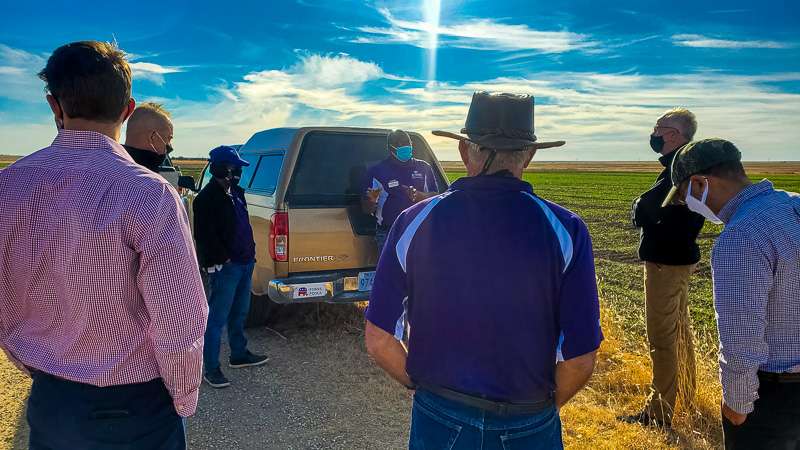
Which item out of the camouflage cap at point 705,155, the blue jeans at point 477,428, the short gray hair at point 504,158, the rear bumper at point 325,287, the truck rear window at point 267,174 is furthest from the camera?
the truck rear window at point 267,174

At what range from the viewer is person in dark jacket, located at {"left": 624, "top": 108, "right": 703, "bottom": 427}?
386 cm

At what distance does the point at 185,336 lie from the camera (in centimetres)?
187

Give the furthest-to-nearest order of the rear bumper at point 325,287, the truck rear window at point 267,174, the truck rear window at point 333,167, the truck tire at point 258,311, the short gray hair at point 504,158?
the truck tire at point 258,311 → the truck rear window at point 267,174 → the truck rear window at point 333,167 → the rear bumper at point 325,287 → the short gray hair at point 504,158

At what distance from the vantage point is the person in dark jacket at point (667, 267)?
3.86 m

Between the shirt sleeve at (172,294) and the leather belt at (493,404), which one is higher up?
the shirt sleeve at (172,294)

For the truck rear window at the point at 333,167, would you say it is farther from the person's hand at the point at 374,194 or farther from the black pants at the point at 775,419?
the black pants at the point at 775,419

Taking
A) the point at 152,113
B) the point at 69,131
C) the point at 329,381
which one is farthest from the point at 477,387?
the point at 329,381

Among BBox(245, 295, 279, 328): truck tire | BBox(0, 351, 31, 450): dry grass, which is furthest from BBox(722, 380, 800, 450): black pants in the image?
BBox(245, 295, 279, 328): truck tire

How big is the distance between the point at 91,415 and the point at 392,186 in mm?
4005

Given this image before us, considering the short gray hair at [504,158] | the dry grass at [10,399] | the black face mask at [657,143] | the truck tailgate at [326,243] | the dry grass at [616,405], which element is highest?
the black face mask at [657,143]

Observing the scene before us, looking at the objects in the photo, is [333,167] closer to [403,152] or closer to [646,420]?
[403,152]

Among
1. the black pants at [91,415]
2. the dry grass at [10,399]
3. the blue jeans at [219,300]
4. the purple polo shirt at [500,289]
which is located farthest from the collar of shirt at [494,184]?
the dry grass at [10,399]

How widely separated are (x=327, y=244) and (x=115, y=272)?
3.88 meters

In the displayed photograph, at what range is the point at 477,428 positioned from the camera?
1.88m
